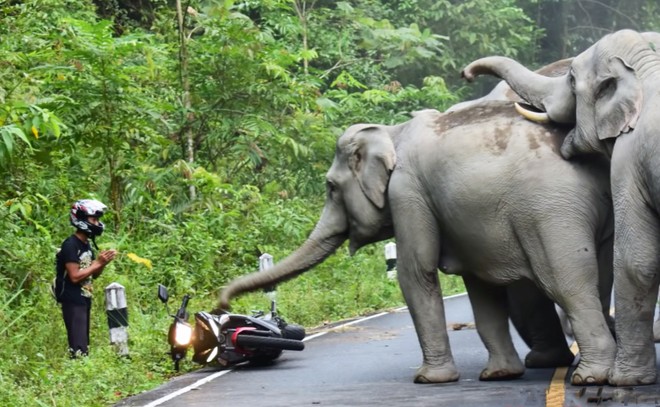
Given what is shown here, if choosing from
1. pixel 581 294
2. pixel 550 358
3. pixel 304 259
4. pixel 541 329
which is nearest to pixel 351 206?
pixel 304 259

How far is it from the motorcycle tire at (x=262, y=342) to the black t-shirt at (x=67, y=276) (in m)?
1.47

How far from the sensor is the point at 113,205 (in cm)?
1925

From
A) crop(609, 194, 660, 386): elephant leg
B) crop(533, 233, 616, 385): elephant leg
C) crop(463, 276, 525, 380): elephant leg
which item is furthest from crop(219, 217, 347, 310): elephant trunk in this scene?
crop(609, 194, 660, 386): elephant leg

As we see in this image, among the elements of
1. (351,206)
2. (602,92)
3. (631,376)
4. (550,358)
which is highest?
(602,92)

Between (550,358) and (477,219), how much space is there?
1.77 m

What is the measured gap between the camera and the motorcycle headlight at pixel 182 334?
13773 mm

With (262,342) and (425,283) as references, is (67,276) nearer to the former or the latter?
(262,342)

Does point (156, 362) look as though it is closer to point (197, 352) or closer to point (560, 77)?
point (197, 352)

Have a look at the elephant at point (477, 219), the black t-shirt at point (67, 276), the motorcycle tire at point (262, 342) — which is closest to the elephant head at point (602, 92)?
the elephant at point (477, 219)

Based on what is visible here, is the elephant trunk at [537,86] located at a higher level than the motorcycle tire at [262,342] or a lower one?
higher

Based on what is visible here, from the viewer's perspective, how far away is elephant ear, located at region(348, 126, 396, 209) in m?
12.3

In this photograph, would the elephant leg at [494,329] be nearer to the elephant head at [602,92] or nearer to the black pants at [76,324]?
the elephant head at [602,92]

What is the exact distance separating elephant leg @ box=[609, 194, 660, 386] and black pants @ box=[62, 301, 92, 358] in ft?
16.9

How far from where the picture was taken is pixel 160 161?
22.2m
